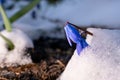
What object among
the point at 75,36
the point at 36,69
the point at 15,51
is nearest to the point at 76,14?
the point at 15,51

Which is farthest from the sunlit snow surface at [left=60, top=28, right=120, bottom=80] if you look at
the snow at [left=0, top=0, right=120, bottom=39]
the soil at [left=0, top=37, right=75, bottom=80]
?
the snow at [left=0, top=0, right=120, bottom=39]

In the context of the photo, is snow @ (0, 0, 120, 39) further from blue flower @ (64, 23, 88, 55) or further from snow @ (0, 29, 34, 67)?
blue flower @ (64, 23, 88, 55)

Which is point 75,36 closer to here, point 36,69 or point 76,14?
point 36,69

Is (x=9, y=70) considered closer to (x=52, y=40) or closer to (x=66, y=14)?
(x=52, y=40)

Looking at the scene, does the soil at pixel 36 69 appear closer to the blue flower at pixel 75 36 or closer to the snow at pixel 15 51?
the snow at pixel 15 51

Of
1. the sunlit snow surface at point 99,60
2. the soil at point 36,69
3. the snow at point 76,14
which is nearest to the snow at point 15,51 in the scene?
the soil at point 36,69
